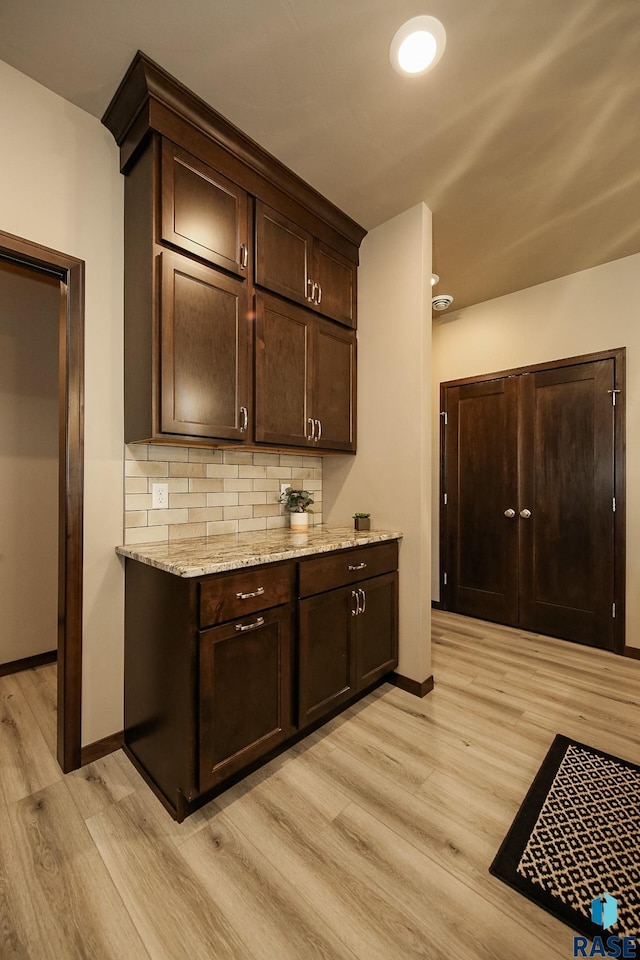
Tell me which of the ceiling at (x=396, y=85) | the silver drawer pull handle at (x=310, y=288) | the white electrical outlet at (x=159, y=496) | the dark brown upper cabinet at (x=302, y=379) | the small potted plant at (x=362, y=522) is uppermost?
the ceiling at (x=396, y=85)

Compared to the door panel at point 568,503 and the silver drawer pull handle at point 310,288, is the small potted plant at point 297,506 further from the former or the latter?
the door panel at point 568,503

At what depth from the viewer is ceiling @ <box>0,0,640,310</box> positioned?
1.43 meters

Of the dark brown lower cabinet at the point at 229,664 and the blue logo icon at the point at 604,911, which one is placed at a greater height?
the dark brown lower cabinet at the point at 229,664

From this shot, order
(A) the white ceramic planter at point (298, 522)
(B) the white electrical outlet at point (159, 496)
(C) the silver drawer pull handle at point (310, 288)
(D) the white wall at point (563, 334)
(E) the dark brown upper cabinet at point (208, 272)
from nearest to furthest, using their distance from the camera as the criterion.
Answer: (E) the dark brown upper cabinet at point (208, 272) < (B) the white electrical outlet at point (159, 496) < (C) the silver drawer pull handle at point (310, 288) < (A) the white ceramic planter at point (298, 522) < (D) the white wall at point (563, 334)

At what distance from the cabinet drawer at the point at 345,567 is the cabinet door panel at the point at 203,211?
1487 millimetres

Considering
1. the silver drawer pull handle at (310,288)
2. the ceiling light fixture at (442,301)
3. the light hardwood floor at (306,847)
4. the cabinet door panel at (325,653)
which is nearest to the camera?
the light hardwood floor at (306,847)

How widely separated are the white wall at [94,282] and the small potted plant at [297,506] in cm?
103

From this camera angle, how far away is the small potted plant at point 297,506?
2.56 metres

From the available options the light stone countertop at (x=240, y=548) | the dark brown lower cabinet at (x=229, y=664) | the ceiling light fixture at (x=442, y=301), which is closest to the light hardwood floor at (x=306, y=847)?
the dark brown lower cabinet at (x=229, y=664)

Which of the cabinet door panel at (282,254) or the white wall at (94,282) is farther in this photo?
the cabinet door panel at (282,254)

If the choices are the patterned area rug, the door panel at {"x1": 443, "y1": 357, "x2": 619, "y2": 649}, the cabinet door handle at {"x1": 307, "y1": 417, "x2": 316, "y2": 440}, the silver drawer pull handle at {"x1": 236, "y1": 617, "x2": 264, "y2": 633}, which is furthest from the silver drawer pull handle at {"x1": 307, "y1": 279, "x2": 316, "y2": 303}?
the patterned area rug

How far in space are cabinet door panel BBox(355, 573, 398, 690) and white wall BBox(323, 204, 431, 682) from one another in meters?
0.08

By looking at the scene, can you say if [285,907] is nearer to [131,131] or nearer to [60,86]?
[131,131]

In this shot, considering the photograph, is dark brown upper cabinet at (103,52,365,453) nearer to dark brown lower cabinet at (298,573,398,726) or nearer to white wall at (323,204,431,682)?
white wall at (323,204,431,682)
